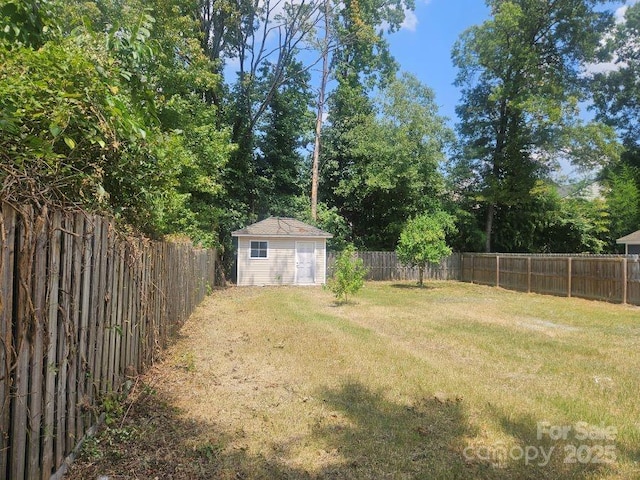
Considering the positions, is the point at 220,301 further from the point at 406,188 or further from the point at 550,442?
the point at 406,188

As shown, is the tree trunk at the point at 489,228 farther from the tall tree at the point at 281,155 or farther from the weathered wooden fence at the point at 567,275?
the tall tree at the point at 281,155

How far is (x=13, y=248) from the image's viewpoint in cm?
223

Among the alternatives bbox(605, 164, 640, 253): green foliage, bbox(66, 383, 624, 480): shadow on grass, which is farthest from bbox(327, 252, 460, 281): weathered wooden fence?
bbox(66, 383, 624, 480): shadow on grass

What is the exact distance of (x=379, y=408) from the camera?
170 inches

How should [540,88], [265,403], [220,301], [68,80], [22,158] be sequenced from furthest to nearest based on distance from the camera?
[540,88] < [220,301] < [265,403] < [68,80] < [22,158]

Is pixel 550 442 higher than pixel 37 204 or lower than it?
lower

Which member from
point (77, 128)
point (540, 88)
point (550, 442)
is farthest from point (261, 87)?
point (550, 442)

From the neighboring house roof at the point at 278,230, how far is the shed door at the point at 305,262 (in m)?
0.54

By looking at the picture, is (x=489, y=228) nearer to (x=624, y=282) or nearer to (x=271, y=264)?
(x=624, y=282)

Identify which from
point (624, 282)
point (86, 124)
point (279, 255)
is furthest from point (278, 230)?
point (86, 124)

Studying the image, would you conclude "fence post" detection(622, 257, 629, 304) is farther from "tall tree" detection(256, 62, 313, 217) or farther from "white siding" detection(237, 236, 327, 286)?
"tall tree" detection(256, 62, 313, 217)

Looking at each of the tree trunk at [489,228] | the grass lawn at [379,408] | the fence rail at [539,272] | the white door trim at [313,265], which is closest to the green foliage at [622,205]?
the tree trunk at [489,228]

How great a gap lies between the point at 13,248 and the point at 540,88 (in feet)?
94.6

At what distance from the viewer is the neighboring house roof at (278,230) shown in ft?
64.1
